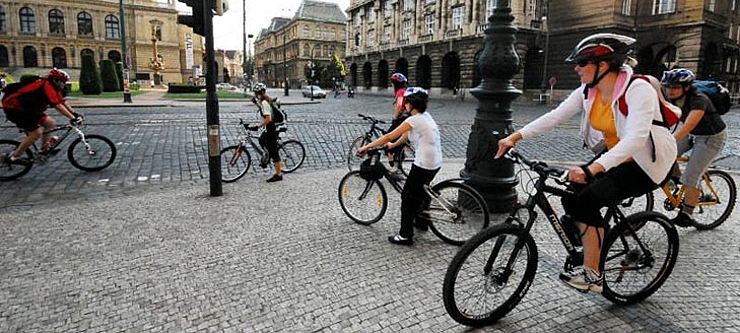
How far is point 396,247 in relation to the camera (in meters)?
4.59

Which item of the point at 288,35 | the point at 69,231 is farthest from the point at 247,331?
the point at 288,35

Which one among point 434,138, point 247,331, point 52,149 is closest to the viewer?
point 247,331

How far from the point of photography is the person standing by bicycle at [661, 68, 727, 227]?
180 inches

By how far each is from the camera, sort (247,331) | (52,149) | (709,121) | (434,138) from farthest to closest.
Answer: (52,149)
(709,121)
(434,138)
(247,331)

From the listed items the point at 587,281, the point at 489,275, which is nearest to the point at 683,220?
the point at 587,281

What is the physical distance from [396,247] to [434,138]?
1.12 metres

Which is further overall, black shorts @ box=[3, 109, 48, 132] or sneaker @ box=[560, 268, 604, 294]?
black shorts @ box=[3, 109, 48, 132]

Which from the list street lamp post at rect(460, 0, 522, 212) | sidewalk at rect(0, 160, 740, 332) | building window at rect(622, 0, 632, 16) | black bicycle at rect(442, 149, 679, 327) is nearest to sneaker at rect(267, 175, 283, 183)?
sidewalk at rect(0, 160, 740, 332)

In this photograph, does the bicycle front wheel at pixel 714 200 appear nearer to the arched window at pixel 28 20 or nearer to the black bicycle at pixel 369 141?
the black bicycle at pixel 369 141

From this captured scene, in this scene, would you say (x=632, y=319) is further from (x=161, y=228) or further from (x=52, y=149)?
(x=52, y=149)

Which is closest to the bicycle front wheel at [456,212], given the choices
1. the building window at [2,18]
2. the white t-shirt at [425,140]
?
the white t-shirt at [425,140]

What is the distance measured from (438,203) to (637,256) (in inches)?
68.2

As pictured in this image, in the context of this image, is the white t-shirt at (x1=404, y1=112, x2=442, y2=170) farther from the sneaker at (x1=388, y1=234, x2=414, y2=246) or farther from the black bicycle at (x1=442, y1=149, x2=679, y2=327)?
the black bicycle at (x1=442, y1=149, x2=679, y2=327)

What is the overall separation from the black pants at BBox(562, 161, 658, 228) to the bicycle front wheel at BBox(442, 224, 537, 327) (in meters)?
0.40
